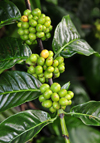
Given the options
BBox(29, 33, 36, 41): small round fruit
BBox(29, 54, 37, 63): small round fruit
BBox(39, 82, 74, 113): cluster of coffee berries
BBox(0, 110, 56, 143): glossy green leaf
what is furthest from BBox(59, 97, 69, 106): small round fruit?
BBox(29, 33, 36, 41): small round fruit

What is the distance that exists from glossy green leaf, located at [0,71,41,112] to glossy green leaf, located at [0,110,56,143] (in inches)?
2.5

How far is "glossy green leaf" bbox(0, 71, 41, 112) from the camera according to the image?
691 millimetres

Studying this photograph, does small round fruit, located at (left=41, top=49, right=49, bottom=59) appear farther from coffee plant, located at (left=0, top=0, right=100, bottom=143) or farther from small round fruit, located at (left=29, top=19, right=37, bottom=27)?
small round fruit, located at (left=29, top=19, right=37, bottom=27)

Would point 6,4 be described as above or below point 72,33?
above

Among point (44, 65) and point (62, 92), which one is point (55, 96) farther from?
point (44, 65)

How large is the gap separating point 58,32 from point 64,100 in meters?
0.35

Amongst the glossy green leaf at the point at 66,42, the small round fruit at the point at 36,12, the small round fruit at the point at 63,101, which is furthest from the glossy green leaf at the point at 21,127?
the small round fruit at the point at 36,12

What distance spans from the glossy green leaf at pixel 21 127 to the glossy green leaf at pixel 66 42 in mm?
325

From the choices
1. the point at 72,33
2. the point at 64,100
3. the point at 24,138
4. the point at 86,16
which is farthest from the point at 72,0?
the point at 24,138

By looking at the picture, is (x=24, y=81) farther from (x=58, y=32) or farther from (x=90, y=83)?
(x=90, y=83)

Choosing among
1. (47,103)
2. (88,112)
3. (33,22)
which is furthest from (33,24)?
(88,112)

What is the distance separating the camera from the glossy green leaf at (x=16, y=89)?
0.69m

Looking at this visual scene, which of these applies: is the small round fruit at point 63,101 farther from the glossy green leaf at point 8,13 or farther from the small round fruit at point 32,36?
the glossy green leaf at point 8,13

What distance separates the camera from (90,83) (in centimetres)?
181
